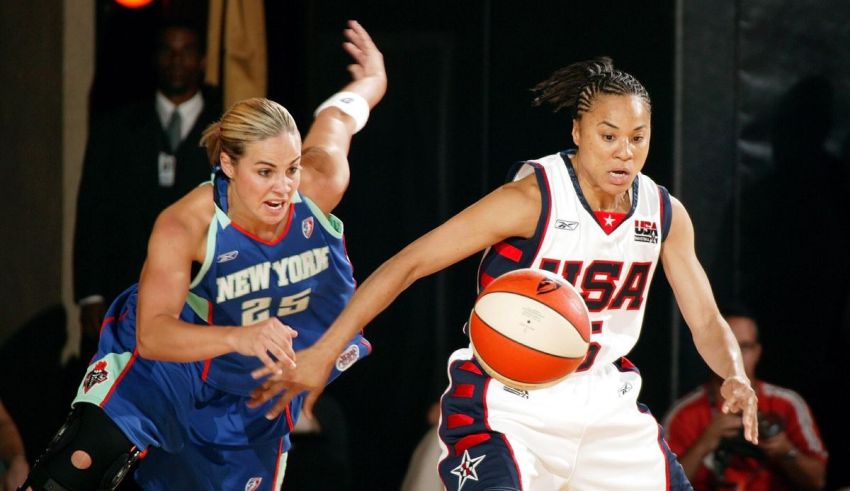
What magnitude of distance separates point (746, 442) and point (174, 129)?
2.75 metres

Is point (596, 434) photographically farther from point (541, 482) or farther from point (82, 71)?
point (82, 71)

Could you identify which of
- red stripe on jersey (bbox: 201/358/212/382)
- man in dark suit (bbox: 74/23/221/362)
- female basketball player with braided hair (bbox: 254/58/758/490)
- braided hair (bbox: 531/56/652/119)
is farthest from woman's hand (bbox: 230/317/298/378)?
man in dark suit (bbox: 74/23/221/362)

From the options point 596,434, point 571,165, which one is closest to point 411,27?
point 571,165

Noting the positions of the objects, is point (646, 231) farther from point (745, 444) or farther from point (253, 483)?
point (745, 444)

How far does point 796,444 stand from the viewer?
5.39 metres

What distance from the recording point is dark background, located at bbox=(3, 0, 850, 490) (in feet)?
18.6

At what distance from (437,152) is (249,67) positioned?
0.92 metres

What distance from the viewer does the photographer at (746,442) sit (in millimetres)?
5285

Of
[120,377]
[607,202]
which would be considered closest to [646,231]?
[607,202]

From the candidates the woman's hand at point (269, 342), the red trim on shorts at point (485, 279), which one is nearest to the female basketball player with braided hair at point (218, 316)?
the woman's hand at point (269, 342)

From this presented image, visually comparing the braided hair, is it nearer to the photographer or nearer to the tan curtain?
the photographer

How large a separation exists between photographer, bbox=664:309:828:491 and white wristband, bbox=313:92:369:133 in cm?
184

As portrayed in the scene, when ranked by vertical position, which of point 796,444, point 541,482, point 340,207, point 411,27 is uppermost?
point 411,27

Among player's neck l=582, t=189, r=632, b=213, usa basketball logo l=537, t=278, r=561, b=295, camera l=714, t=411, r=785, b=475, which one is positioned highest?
player's neck l=582, t=189, r=632, b=213
